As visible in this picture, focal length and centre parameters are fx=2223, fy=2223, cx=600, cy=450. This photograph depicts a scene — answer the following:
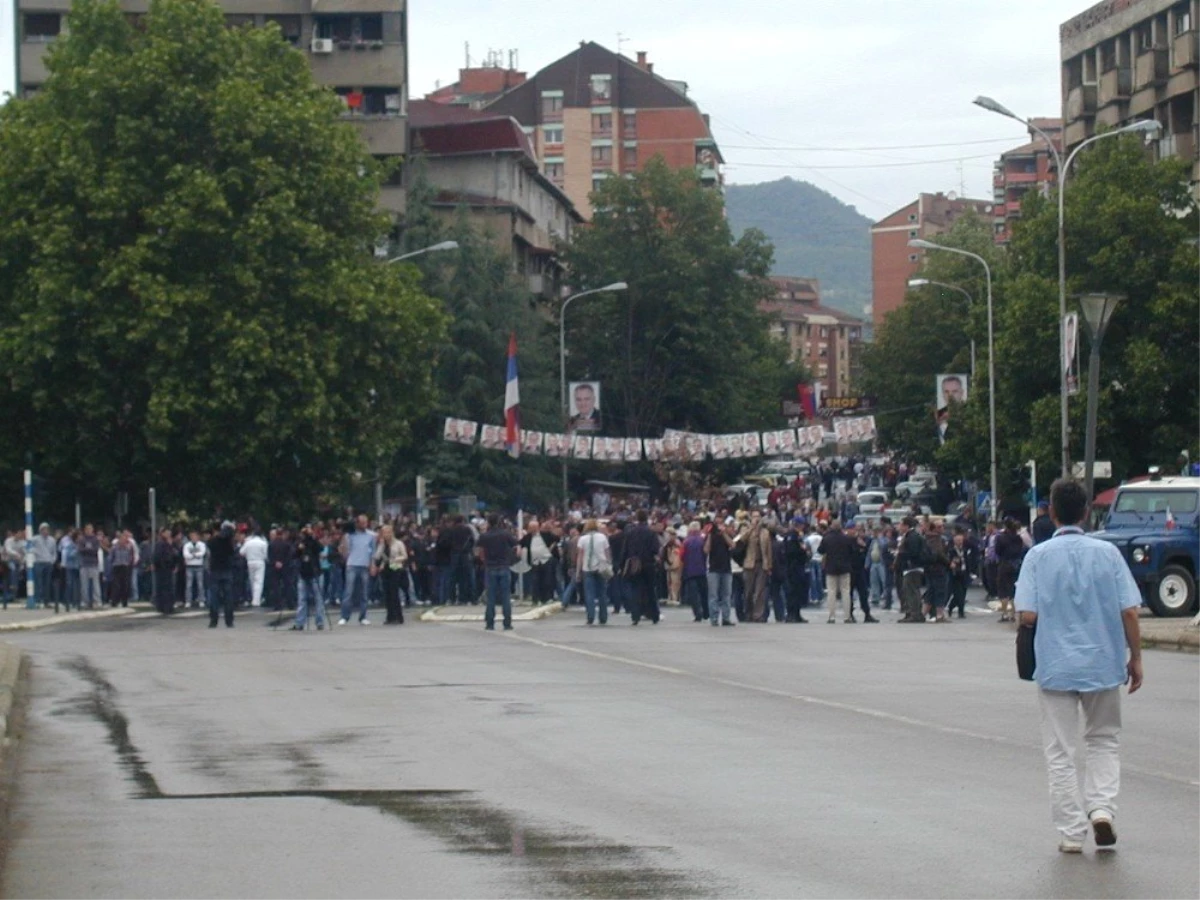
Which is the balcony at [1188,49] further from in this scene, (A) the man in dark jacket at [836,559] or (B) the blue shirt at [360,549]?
(B) the blue shirt at [360,549]

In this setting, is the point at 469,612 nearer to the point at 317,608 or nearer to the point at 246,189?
the point at 317,608

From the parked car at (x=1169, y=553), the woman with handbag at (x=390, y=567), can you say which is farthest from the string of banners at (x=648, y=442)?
the parked car at (x=1169, y=553)

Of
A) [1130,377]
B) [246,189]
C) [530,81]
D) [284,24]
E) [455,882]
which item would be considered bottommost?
[455,882]

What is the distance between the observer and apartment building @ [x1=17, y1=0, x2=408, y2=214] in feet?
284

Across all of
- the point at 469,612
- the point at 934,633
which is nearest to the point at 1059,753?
the point at 934,633

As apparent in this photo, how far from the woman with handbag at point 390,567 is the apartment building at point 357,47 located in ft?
178

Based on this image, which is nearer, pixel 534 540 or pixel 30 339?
pixel 534 540

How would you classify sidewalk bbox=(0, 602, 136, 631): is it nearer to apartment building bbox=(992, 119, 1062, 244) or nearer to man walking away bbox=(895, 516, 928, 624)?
man walking away bbox=(895, 516, 928, 624)

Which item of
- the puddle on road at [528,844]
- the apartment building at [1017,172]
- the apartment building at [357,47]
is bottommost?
the puddle on road at [528,844]

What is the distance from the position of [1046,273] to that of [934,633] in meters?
33.5

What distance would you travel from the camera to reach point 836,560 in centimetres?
3425

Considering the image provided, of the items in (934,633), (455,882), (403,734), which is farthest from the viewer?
(934,633)

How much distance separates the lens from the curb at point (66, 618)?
35188mm

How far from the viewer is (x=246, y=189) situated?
51375 millimetres
